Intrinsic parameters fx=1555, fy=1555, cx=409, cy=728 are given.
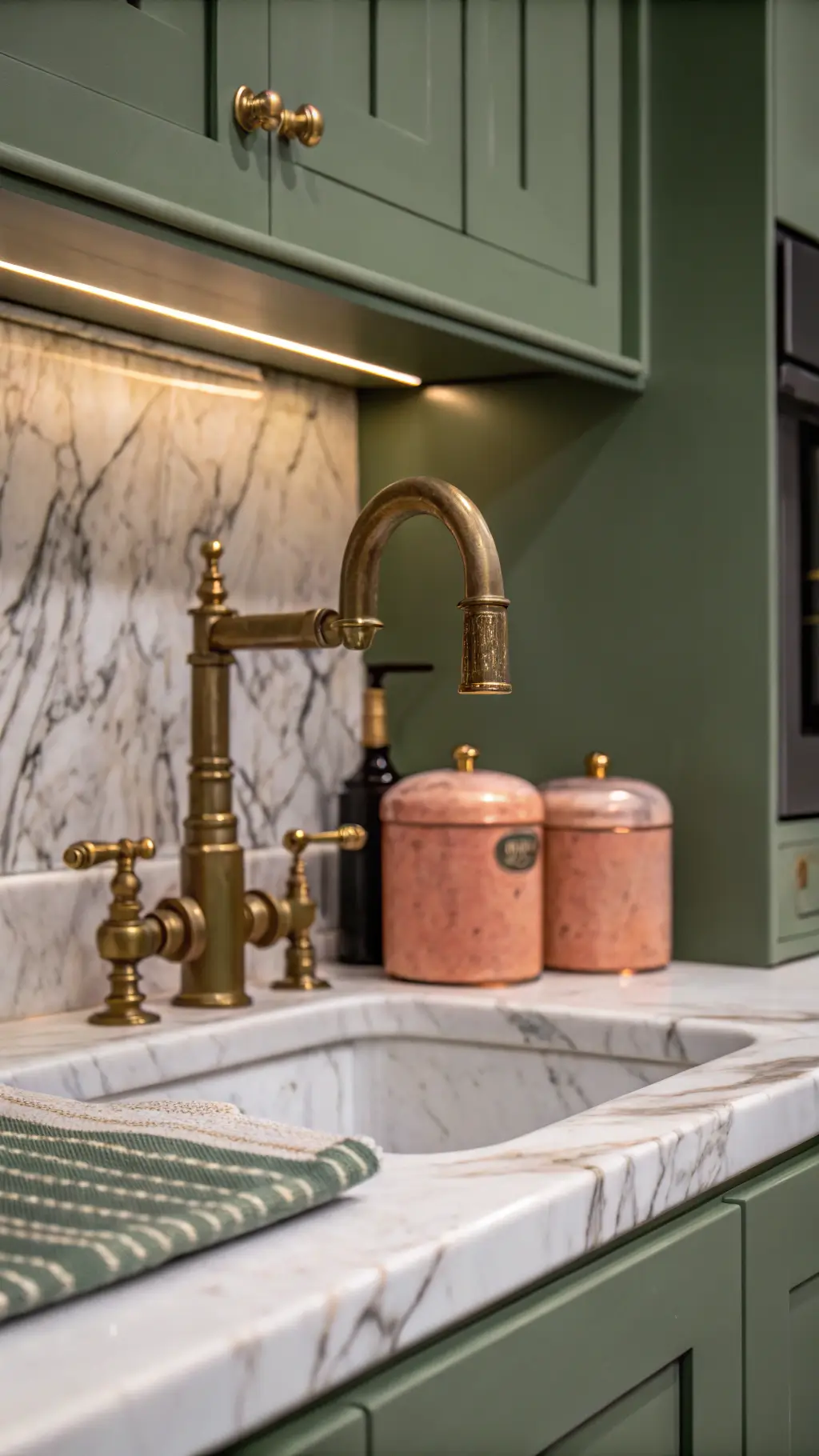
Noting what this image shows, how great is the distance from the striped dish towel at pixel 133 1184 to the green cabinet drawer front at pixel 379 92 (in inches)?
25.2

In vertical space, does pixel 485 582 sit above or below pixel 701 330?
below

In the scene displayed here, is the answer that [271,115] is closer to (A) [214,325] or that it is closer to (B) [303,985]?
(A) [214,325]

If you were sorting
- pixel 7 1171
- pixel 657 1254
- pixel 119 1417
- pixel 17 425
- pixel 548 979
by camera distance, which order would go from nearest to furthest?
pixel 119 1417
pixel 7 1171
pixel 657 1254
pixel 17 425
pixel 548 979

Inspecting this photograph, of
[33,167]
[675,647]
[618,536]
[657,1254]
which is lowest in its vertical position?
[657,1254]

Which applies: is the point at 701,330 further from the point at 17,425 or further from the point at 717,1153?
the point at 717,1153

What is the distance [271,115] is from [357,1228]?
29.0 inches

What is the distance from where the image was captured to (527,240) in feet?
4.47

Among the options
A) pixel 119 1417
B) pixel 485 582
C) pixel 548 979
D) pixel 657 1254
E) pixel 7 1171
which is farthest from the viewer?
pixel 548 979

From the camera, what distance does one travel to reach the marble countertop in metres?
0.55

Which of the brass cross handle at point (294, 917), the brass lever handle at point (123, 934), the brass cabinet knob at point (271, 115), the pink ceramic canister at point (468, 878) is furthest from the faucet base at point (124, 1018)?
the brass cabinet knob at point (271, 115)

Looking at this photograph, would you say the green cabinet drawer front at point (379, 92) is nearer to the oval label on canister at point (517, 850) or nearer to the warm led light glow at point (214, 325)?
the warm led light glow at point (214, 325)

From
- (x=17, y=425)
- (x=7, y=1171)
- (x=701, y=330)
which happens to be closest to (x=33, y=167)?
(x=17, y=425)

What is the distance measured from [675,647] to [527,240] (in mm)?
424

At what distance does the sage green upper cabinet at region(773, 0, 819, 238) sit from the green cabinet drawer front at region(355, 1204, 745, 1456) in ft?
3.36
